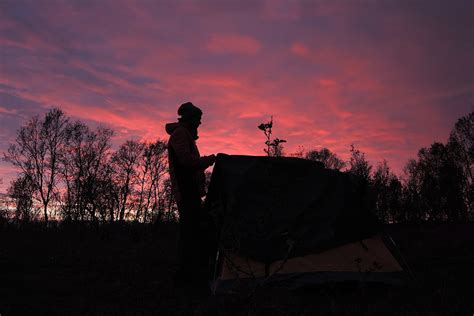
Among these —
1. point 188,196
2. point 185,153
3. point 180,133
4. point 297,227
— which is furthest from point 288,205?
point 180,133

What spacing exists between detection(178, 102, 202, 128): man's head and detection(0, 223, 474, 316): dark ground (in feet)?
7.16

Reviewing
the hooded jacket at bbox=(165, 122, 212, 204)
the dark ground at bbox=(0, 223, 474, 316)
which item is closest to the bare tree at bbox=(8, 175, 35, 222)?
the dark ground at bbox=(0, 223, 474, 316)

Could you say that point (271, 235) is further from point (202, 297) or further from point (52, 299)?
point (52, 299)

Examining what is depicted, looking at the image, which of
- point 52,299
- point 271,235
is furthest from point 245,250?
point 52,299

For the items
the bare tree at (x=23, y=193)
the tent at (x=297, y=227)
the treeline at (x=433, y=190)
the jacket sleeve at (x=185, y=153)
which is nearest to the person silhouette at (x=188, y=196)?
the jacket sleeve at (x=185, y=153)

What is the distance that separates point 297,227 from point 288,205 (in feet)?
0.97

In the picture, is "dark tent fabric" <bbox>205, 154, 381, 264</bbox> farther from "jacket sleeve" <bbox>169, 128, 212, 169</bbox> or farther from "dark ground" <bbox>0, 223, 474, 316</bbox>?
"dark ground" <bbox>0, 223, 474, 316</bbox>

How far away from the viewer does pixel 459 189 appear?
2103cm

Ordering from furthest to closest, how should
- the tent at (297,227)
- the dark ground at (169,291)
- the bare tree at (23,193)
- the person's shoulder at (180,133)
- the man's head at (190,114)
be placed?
the bare tree at (23,193)
the man's head at (190,114)
the person's shoulder at (180,133)
the tent at (297,227)
the dark ground at (169,291)

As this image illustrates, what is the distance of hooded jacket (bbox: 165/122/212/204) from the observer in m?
4.55

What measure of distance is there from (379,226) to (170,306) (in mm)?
2740

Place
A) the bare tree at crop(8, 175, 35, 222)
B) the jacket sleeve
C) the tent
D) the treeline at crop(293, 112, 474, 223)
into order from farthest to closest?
1. the bare tree at crop(8, 175, 35, 222)
2. the treeline at crop(293, 112, 474, 223)
3. the jacket sleeve
4. the tent

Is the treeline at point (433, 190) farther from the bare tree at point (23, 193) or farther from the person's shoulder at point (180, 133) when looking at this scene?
the bare tree at point (23, 193)

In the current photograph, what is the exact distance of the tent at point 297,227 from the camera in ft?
13.1
